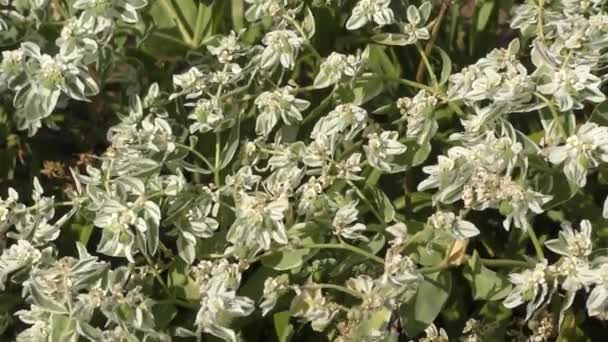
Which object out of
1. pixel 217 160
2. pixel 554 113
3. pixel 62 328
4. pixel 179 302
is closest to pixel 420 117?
pixel 554 113

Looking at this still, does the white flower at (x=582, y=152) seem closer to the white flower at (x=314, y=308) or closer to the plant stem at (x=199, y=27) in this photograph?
the white flower at (x=314, y=308)

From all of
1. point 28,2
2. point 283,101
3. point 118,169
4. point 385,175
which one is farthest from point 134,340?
point 28,2

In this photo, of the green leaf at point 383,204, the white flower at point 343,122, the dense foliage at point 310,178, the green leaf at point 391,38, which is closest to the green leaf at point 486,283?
the dense foliage at point 310,178

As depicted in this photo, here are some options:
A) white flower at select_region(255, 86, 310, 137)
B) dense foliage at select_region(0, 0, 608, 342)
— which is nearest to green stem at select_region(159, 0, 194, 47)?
dense foliage at select_region(0, 0, 608, 342)

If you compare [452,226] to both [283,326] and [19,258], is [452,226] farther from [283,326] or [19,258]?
[19,258]

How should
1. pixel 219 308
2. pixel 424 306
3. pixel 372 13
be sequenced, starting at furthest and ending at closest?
pixel 372 13 < pixel 424 306 < pixel 219 308

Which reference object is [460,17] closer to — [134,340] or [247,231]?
[247,231]

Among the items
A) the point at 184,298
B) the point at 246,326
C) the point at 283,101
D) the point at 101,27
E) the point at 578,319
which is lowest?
the point at 578,319
